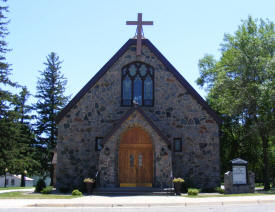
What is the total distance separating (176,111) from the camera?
812 inches

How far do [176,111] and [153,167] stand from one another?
391cm

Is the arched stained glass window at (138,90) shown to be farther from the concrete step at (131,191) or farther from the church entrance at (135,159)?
the concrete step at (131,191)

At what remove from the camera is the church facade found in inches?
746

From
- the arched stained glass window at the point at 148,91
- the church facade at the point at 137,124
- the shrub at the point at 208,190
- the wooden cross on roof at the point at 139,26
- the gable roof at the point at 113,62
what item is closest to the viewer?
the church facade at the point at 137,124

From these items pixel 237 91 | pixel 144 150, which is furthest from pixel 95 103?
pixel 237 91

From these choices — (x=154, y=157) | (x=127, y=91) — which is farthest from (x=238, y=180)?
(x=127, y=91)

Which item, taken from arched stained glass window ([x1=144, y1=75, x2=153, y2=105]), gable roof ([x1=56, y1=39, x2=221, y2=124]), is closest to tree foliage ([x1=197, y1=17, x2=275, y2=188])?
gable roof ([x1=56, y1=39, x2=221, y2=124])

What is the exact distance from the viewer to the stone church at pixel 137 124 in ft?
62.0

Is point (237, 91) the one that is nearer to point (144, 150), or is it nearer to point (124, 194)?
point (144, 150)

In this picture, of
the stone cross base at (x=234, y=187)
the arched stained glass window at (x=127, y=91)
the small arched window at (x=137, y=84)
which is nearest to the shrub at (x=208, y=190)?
the stone cross base at (x=234, y=187)

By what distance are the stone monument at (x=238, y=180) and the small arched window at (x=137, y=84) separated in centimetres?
621

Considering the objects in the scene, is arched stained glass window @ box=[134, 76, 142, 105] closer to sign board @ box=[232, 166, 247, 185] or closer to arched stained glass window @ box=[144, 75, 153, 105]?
arched stained glass window @ box=[144, 75, 153, 105]

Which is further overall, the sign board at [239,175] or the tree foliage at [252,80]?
the tree foliage at [252,80]

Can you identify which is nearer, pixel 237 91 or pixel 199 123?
pixel 199 123
